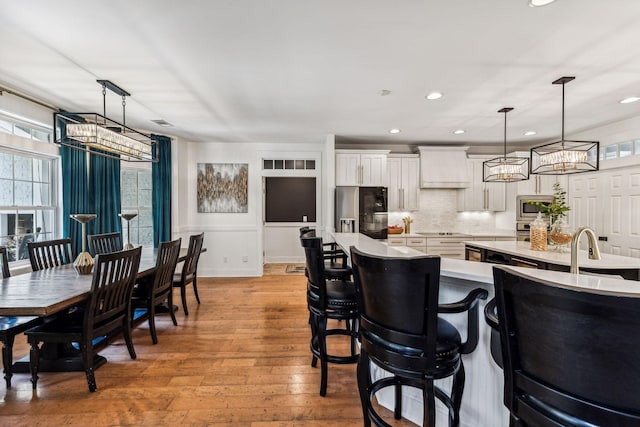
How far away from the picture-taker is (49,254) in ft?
10.3

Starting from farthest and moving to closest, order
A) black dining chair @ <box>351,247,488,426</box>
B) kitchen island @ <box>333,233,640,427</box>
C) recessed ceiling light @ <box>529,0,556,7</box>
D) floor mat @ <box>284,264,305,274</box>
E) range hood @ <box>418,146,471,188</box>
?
floor mat @ <box>284,264,305,274</box>
range hood @ <box>418,146,471,188</box>
recessed ceiling light @ <box>529,0,556,7</box>
kitchen island @ <box>333,233,640,427</box>
black dining chair @ <box>351,247,488,426</box>

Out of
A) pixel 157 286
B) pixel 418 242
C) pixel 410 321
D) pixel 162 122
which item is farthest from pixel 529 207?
pixel 162 122

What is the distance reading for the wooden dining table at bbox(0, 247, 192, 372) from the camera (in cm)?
184

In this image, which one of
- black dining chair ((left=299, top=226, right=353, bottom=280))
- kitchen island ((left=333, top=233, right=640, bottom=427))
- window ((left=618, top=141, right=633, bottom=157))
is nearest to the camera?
kitchen island ((left=333, top=233, right=640, bottom=427))

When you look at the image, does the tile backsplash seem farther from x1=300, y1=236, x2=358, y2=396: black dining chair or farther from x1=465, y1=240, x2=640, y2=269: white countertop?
x1=300, y1=236, x2=358, y2=396: black dining chair

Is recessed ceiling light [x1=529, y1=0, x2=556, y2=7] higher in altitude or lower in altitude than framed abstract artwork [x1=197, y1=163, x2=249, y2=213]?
higher

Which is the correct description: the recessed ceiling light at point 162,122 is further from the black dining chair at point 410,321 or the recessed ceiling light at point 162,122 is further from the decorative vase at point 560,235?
the decorative vase at point 560,235

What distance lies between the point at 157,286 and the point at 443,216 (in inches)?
196

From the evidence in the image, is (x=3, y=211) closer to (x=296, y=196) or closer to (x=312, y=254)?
(x=312, y=254)

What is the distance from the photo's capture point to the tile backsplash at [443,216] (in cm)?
588

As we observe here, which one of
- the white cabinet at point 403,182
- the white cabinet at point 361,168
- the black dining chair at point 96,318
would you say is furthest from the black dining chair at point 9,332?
the white cabinet at point 403,182

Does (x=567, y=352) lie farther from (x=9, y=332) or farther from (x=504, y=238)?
(x=504, y=238)

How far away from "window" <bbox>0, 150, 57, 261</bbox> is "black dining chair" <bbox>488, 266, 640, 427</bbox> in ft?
15.3

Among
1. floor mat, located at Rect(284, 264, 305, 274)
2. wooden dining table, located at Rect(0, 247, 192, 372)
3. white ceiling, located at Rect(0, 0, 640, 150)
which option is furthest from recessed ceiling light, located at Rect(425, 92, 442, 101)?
floor mat, located at Rect(284, 264, 305, 274)
